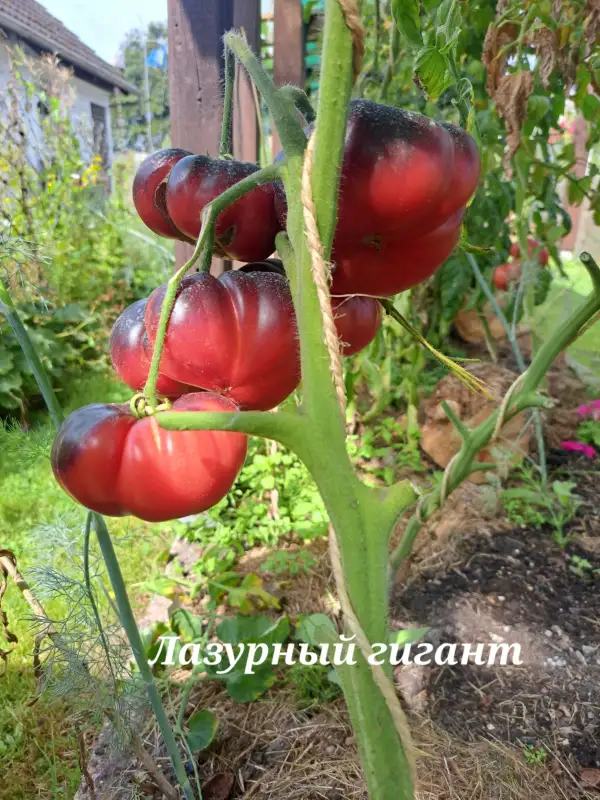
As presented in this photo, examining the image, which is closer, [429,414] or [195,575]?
[195,575]

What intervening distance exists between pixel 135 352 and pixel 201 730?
88cm

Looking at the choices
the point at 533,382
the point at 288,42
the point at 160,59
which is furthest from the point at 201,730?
the point at 160,59

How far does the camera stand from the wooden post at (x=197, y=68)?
1.11m

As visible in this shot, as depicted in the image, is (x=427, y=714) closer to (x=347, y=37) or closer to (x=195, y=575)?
(x=195, y=575)

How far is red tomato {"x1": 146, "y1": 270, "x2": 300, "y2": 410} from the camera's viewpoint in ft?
1.31

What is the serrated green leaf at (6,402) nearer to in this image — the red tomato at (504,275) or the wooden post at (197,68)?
the wooden post at (197,68)

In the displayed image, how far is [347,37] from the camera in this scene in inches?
13.3

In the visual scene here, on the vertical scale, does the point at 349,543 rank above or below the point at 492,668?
above

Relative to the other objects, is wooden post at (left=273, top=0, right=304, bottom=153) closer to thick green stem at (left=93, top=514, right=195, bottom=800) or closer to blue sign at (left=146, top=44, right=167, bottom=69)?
thick green stem at (left=93, top=514, right=195, bottom=800)

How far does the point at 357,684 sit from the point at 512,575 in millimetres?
1344

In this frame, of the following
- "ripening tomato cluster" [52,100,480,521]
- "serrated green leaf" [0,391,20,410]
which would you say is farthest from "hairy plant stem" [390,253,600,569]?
"serrated green leaf" [0,391,20,410]

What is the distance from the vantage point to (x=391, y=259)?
435 millimetres

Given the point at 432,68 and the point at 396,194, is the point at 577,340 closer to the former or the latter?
the point at 432,68

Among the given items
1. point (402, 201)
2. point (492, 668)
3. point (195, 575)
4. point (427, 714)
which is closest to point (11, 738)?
point (195, 575)
